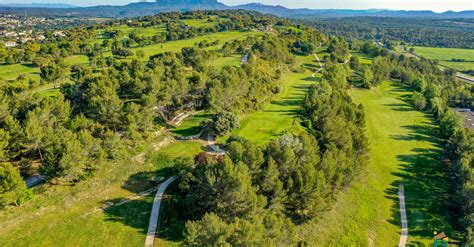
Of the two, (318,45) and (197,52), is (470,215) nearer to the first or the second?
(197,52)

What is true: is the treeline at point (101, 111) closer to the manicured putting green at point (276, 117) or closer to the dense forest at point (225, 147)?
the dense forest at point (225, 147)

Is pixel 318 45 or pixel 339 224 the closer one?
pixel 339 224

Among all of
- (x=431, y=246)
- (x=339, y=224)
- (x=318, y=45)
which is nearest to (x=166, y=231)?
(x=339, y=224)

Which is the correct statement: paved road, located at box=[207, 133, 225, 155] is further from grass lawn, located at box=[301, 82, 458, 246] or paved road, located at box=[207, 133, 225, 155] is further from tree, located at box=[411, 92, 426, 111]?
tree, located at box=[411, 92, 426, 111]

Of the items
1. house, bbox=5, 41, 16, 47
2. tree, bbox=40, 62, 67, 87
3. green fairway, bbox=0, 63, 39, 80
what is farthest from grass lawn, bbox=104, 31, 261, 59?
house, bbox=5, 41, 16, 47

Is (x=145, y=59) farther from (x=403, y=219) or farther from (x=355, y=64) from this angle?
(x=403, y=219)
